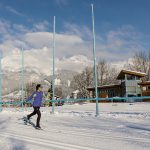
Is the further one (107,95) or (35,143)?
(107,95)

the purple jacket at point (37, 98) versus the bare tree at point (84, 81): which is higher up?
the bare tree at point (84, 81)

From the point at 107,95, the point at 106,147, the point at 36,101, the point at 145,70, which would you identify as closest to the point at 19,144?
the point at 106,147

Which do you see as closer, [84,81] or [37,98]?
[37,98]

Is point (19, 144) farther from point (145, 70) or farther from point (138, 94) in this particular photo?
point (145, 70)

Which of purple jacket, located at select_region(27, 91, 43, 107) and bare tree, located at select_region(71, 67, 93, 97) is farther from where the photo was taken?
bare tree, located at select_region(71, 67, 93, 97)

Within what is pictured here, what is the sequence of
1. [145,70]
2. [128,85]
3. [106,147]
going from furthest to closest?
[145,70]
[128,85]
[106,147]

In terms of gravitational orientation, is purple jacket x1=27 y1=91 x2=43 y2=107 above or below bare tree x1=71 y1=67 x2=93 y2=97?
below

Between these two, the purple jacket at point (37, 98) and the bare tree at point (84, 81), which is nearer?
the purple jacket at point (37, 98)

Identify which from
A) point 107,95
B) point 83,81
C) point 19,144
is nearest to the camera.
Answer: point 19,144

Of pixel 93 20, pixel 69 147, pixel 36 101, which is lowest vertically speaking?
pixel 69 147

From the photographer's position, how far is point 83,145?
711cm

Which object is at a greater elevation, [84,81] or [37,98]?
[84,81]

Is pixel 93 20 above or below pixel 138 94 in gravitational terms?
above

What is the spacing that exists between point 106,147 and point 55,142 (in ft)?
5.12
